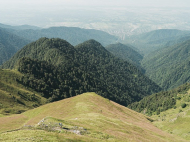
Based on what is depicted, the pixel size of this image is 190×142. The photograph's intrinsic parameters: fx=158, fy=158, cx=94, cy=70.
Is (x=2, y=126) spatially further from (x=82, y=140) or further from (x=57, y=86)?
(x=57, y=86)

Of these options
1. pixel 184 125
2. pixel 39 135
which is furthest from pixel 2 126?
pixel 184 125

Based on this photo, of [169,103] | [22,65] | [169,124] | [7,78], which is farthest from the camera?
[22,65]

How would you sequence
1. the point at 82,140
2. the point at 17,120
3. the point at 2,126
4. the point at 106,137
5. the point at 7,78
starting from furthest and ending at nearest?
the point at 7,78, the point at 17,120, the point at 2,126, the point at 106,137, the point at 82,140

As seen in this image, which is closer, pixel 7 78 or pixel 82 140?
pixel 82 140

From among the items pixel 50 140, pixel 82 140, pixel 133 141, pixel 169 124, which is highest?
pixel 50 140

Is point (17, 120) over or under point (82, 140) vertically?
under

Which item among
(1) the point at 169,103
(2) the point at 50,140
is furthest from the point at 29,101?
(1) the point at 169,103
